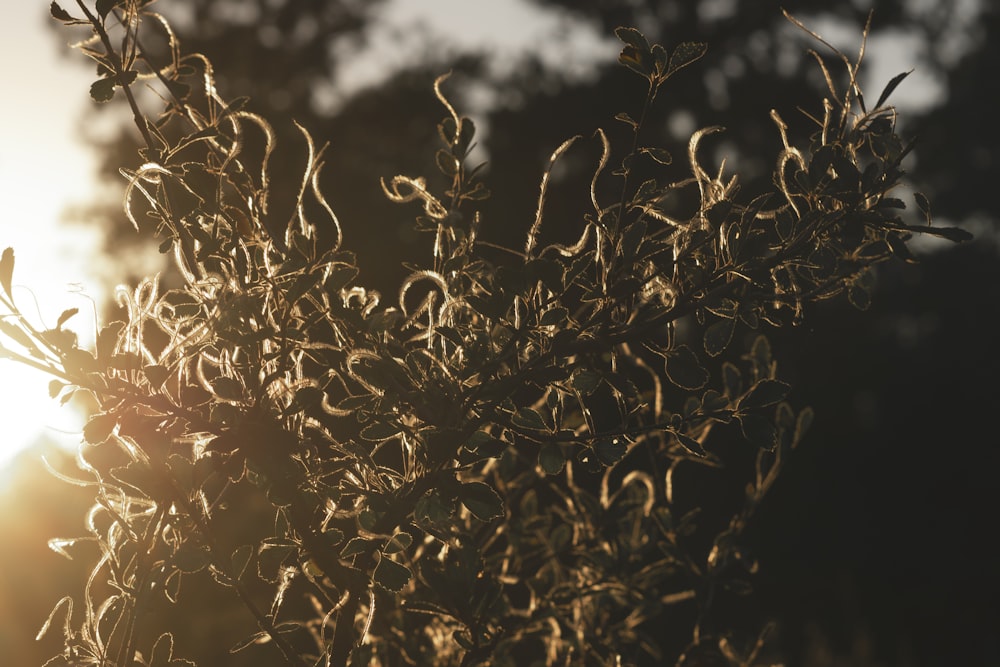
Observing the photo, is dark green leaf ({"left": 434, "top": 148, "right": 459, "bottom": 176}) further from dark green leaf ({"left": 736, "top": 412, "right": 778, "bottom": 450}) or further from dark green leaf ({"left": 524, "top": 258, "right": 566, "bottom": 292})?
dark green leaf ({"left": 736, "top": 412, "right": 778, "bottom": 450})

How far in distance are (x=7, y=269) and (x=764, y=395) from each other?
43.2 inches

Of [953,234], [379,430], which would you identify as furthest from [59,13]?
[953,234]

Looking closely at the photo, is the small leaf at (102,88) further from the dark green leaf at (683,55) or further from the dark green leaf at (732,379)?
the dark green leaf at (732,379)

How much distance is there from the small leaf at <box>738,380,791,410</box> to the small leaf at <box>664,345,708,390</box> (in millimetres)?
86

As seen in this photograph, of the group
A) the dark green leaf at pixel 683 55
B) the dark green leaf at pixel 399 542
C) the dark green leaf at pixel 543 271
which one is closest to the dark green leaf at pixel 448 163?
the dark green leaf at pixel 543 271

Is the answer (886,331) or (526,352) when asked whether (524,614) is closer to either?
(526,352)

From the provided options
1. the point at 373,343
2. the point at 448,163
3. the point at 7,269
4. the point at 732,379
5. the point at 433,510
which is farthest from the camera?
the point at 732,379

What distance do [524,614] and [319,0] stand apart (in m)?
17.8

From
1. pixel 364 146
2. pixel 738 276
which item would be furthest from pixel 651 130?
pixel 738 276

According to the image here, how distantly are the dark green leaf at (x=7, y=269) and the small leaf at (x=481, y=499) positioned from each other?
0.69 metres

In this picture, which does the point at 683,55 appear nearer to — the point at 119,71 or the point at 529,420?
the point at 529,420

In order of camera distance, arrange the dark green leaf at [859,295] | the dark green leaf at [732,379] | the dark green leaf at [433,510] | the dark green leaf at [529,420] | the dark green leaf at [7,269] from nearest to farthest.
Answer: the dark green leaf at [7,269] → the dark green leaf at [433,510] → the dark green leaf at [529,420] → the dark green leaf at [859,295] → the dark green leaf at [732,379]

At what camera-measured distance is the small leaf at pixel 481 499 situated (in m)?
1.35

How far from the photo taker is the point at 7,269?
1187mm
